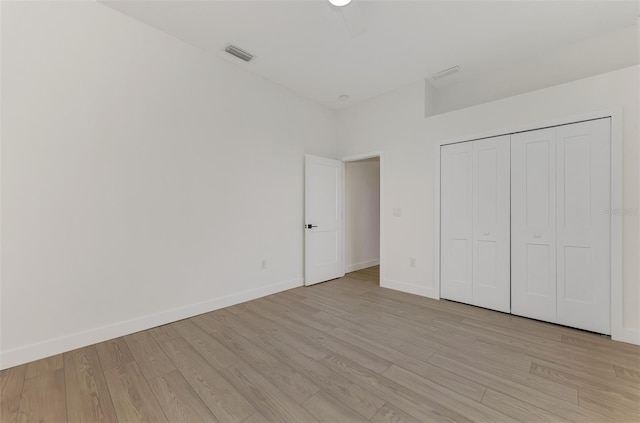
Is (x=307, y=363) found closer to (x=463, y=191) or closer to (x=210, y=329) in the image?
(x=210, y=329)

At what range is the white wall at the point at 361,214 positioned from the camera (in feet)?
16.4

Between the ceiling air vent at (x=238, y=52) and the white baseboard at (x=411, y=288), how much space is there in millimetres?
3684

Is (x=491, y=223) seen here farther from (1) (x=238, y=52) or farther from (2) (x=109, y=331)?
(2) (x=109, y=331)

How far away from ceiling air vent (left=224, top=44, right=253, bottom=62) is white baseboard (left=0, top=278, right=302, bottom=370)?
299 cm

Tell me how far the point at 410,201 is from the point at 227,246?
2687mm

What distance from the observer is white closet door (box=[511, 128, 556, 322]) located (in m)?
2.71

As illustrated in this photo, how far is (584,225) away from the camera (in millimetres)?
2545

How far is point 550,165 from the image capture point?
8.93 ft

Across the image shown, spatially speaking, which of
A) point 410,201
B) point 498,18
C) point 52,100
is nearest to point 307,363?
point 410,201

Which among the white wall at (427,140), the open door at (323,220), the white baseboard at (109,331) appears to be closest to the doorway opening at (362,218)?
the open door at (323,220)

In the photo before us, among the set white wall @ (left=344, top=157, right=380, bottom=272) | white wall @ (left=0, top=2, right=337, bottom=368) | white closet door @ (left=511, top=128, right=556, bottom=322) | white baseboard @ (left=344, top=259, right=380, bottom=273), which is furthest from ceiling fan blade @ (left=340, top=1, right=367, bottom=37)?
white baseboard @ (left=344, top=259, right=380, bottom=273)

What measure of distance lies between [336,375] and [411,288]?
226cm

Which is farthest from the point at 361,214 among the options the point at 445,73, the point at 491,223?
the point at 445,73

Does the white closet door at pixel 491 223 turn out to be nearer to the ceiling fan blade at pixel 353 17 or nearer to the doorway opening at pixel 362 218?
the doorway opening at pixel 362 218
